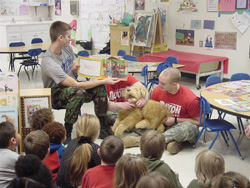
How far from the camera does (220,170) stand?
2.12 m

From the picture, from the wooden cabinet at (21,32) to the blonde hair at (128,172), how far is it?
918cm

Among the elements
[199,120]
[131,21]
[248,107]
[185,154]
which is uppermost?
[131,21]

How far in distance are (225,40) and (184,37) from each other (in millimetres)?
1062

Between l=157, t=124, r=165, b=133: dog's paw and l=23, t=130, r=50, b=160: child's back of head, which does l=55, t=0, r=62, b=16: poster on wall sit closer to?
l=157, t=124, r=165, b=133: dog's paw

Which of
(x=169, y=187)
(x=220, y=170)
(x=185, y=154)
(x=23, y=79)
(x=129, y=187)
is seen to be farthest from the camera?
(x=23, y=79)

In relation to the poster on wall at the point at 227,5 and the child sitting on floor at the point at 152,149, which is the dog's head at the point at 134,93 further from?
the poster on wall at the point at 227,5

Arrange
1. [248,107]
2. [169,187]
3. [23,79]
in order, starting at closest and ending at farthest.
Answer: [169,187] < [248,107] < [23,79]

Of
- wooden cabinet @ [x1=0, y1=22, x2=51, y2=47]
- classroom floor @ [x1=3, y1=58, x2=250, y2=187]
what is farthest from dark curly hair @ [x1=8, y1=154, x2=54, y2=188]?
wooden cabinet @ [x1=0, y1=22, x2=51, y2=47]

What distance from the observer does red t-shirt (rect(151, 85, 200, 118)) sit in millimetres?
3900

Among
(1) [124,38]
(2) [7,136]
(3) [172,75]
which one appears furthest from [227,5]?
(2) [7,136]

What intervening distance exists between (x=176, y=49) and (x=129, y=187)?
257 inches

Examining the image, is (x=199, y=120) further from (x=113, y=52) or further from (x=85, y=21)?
(x=85, y=21)

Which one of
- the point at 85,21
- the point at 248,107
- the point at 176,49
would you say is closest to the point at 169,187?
the point at 248,107

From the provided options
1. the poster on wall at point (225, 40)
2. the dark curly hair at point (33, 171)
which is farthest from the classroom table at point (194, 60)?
the dark curly hair at point (33, 171)
